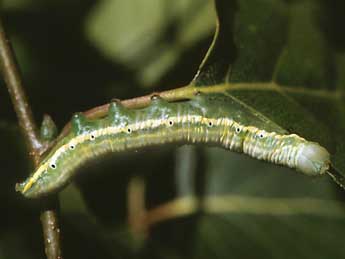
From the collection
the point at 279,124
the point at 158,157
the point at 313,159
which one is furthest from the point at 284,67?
the point at 158,157

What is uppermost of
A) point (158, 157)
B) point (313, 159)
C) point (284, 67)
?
point (284, 67)

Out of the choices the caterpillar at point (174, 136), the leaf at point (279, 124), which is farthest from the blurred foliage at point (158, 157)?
the caterpillar at point (174, 136)

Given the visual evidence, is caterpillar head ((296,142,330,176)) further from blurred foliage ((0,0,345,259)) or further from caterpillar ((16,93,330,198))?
blurred foliage ((0,0,345,259))

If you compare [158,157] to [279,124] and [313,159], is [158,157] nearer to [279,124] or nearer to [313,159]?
[279,124]

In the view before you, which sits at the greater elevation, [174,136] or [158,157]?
[158,157]

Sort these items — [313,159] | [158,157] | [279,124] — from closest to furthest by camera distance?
[313,159] < [279,124] < [158,157]

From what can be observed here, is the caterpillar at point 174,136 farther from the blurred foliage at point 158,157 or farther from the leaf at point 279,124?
the blurred foliage at point 158,157
